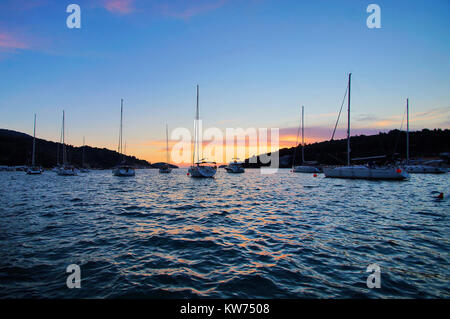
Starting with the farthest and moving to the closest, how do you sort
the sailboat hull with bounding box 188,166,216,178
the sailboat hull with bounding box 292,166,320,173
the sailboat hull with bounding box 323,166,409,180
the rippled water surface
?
the sailboat hull with bounding box 292,166,320,173, the sailboat hull with bounding box 188,166,216,178, the sailboat hull with bounding box 323,166,409,180, the rippled water surface

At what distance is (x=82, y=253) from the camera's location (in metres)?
6.49

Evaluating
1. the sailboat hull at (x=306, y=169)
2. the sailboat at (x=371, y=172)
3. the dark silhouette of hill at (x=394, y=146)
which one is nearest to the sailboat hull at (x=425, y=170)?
the sailboat hull at (x=306, y=169)

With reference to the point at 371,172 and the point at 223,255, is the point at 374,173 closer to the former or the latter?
the point at 371,172

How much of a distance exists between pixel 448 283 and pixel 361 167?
4005cm

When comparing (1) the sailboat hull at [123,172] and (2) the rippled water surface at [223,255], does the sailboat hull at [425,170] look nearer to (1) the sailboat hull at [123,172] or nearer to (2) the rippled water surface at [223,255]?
(2) the rippled water surface at [223,255]

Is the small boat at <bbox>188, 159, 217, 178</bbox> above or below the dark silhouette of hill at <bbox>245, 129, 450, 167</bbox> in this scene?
below

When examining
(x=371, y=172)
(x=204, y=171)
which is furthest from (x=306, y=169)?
(x=204, y=171)

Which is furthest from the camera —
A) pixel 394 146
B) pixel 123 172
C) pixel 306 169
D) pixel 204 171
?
pixel 394 146

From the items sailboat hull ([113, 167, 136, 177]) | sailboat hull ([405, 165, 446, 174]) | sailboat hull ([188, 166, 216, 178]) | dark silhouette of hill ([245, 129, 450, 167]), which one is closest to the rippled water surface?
sailboat hull ([188, 166, 216, 178])

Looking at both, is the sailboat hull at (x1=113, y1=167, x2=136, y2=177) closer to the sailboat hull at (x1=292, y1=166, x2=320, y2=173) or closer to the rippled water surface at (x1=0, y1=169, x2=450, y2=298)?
the rippled water surface at (x1=0, y1=169, x2=450, y2=298)

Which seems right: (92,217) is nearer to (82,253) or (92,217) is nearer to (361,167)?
(82,253)

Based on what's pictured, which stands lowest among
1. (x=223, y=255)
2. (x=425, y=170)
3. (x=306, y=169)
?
(x=223, y=255)
